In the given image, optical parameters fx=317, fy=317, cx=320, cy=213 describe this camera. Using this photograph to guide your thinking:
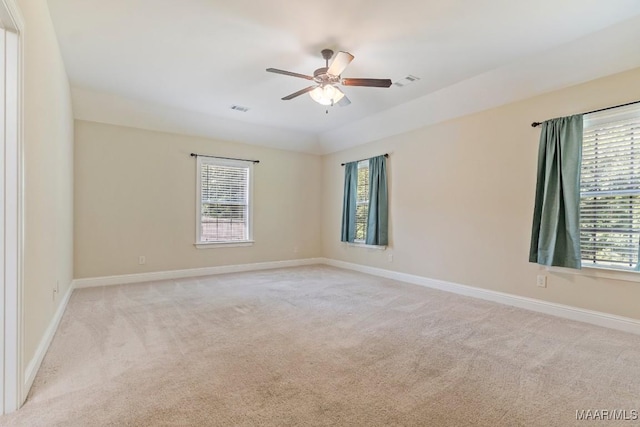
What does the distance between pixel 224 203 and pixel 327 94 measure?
3393mm

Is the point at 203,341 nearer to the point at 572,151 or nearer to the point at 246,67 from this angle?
the point at 246,67

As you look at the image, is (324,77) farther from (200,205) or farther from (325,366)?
(200,205)

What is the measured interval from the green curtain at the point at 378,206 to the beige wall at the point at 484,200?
126mm

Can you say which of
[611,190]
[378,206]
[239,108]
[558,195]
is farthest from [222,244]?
[611,190]

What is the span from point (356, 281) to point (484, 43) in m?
3.63

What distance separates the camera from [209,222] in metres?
5.82

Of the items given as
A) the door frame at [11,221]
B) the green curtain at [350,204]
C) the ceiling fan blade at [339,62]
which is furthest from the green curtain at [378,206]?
the door frame at [11,221]

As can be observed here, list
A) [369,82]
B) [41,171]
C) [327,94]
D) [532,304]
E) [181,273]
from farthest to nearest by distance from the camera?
[181,273], [532,304], [327,94], [369,82], [41,171]

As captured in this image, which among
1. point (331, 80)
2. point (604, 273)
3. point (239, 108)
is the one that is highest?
point (239, 108)

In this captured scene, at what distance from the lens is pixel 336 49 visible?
3.28m

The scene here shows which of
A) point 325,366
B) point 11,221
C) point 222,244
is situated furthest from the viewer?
point 222,244

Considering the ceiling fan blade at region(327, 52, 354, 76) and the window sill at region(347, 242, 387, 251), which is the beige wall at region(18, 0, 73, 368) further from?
the window sill at region(347, 242, 387, 251)

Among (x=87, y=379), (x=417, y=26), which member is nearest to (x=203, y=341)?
(x=87, y=379)

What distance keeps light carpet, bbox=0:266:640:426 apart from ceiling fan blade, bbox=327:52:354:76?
2.51m
